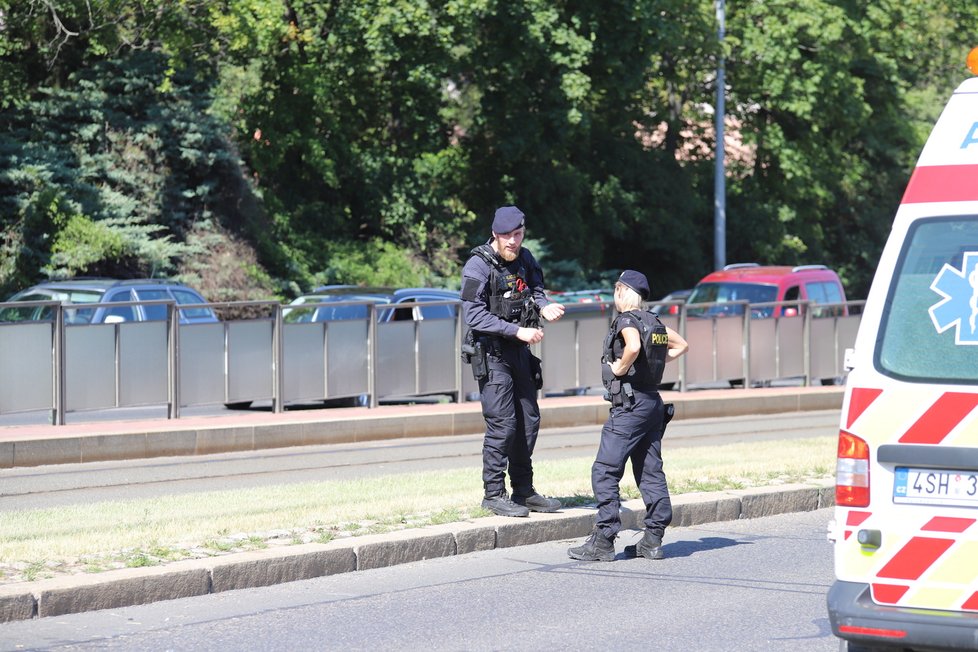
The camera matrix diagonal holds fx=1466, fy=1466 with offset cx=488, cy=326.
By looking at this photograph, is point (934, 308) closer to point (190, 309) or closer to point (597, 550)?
point (597, 550)

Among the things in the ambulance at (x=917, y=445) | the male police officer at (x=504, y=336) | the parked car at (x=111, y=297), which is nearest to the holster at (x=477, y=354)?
the male police officer at (x=504, y=336)

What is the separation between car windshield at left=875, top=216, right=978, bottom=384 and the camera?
533 cm

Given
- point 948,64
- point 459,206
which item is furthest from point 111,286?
point 948,64

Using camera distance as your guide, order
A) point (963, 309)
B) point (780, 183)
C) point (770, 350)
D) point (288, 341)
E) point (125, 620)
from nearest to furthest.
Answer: point (963, 309), point (125, 620), point (288, 341), point (770, 350), point (780, 183)

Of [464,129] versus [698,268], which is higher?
[464,129]

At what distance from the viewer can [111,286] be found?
1894 centimetres

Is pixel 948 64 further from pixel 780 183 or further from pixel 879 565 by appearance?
pixel 879 565

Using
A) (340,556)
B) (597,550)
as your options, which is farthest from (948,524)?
(340,556)

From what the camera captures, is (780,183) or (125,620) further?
(780,183)

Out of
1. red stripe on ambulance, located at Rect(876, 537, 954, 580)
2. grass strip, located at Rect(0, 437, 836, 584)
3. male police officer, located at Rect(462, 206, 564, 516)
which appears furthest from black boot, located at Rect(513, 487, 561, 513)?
red stripe on ambulance, located at Rect(876, 537, 954, 580)

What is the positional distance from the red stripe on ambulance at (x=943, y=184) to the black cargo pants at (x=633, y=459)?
3.40m

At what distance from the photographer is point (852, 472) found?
5.44 m

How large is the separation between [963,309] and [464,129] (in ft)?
104

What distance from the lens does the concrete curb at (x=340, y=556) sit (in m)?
7.30
